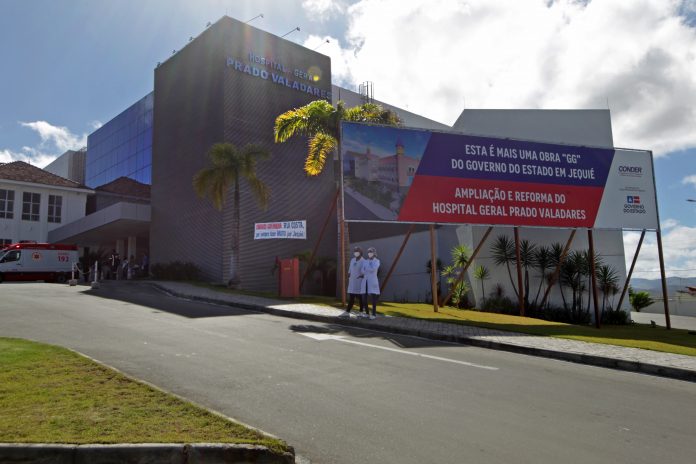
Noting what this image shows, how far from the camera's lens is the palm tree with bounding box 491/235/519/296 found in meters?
22.2

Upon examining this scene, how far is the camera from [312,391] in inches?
244

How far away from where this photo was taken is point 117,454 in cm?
394

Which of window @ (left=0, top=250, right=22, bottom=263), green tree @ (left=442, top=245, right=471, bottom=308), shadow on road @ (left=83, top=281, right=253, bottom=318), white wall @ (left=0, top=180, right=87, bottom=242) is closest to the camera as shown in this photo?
shadow on road @ (left=83, top=281, right=253, bottom=318)

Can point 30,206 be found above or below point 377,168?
above

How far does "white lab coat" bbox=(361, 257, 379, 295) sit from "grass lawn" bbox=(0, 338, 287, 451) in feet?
27.3

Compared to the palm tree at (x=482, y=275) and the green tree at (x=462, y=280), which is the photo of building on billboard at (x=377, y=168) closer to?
the green tree at (x=462, y=280)

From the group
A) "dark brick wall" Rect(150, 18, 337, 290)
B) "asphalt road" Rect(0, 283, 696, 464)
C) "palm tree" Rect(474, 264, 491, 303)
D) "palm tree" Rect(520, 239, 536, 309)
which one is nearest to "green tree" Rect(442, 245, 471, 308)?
"palm tree" Rect(474, 264, 491, 303)

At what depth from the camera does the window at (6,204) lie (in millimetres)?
38594

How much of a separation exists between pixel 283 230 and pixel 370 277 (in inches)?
256

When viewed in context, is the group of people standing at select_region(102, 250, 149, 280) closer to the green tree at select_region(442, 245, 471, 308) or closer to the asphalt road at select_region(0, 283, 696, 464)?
the green tree at select_region(442, 245, 471, 308)

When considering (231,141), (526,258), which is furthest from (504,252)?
(231,141)

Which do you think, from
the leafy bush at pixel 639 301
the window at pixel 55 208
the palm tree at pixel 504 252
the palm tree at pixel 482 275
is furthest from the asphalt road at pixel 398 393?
the window at pixel 55 208

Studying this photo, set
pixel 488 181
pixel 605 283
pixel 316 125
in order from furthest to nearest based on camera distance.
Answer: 1. pixel 605 283
2. pixel 316 125
3. pixel 488 181

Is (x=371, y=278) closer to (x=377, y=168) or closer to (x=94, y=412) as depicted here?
(x=377, y=168)
